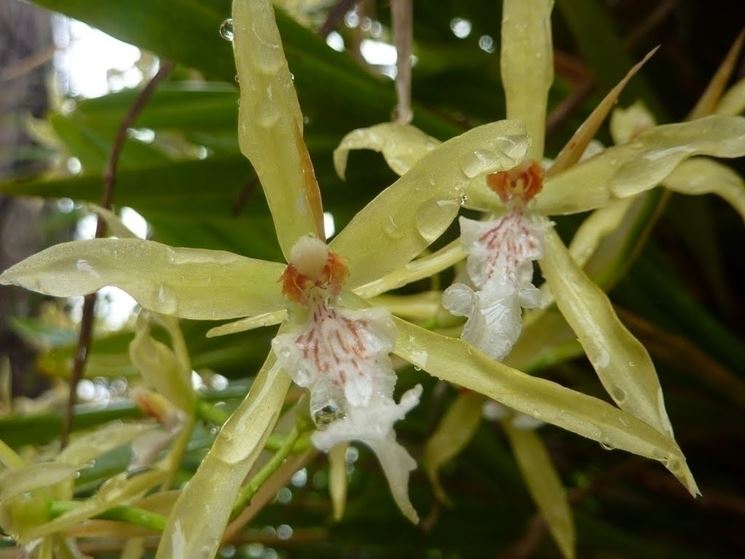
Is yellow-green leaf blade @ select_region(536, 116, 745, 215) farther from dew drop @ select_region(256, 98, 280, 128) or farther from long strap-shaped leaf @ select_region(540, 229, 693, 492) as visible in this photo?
dew drop @ select_region(256, 98, 280, 128)

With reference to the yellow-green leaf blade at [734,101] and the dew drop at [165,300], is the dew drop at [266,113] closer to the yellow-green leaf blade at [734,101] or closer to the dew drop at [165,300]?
the dew drop at [165,300]

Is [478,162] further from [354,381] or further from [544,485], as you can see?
[544,485]

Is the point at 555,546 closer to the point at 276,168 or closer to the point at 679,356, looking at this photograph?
the point at 679,356

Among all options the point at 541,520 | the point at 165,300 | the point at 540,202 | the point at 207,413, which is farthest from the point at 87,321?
the point at 541,520

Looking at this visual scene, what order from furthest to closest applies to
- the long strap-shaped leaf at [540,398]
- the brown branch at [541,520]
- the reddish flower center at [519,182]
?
the brown branch at [541,520] < the reddish flower center at [519,182] < the long strap-shaped leaf at [540,398]

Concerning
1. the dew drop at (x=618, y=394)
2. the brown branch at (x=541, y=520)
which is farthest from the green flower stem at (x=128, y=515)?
the brown branch at (x=541, y=520)

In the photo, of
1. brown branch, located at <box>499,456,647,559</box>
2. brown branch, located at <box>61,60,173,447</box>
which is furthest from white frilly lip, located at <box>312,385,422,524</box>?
brown branch, located at <box>499,456,647,559</box>

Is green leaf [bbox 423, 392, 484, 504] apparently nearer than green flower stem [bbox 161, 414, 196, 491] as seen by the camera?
No
